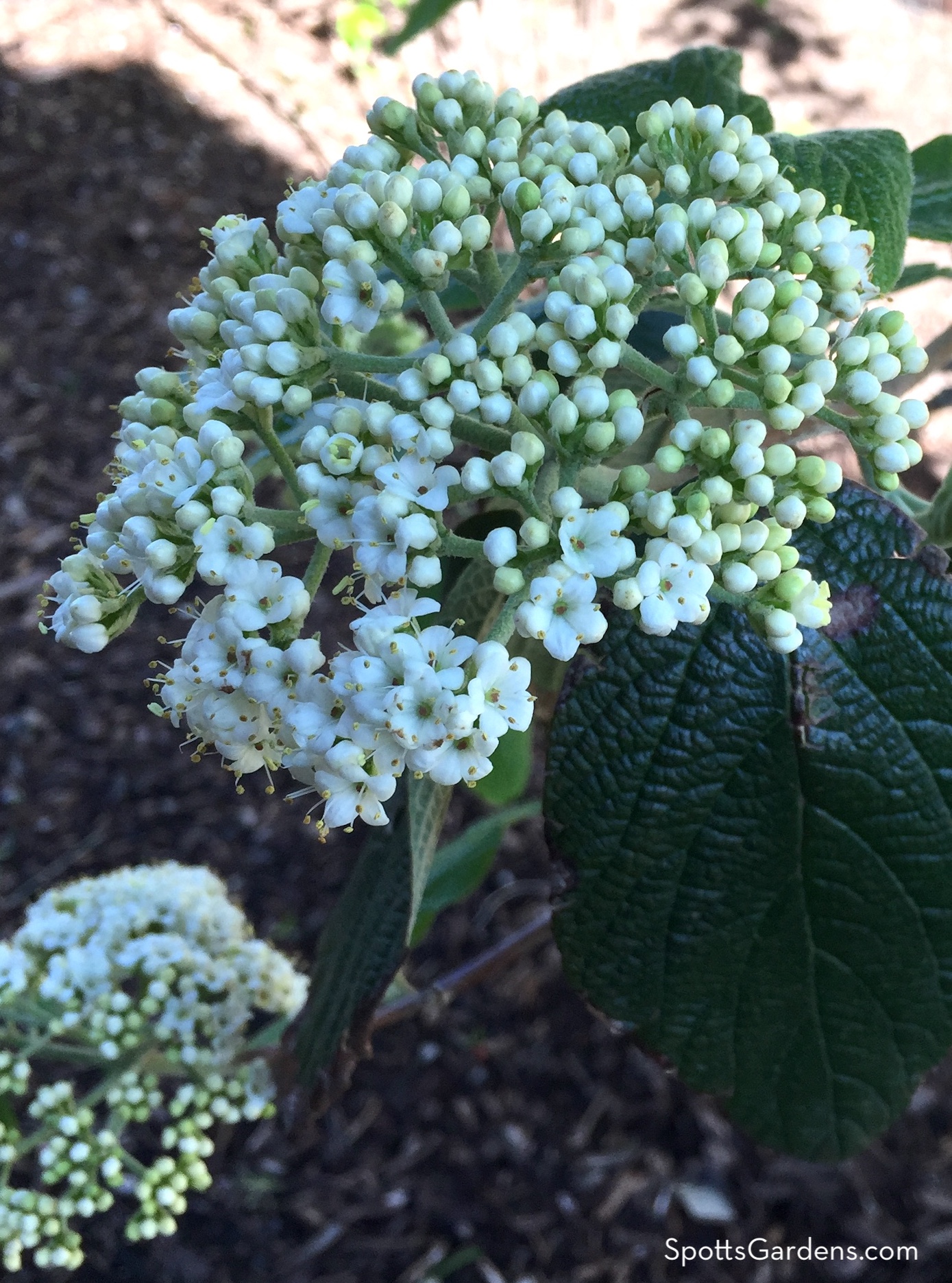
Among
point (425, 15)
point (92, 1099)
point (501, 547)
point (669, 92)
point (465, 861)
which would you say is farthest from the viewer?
point (425, 15)

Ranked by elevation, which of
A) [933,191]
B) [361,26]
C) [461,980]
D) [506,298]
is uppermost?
[361,26]

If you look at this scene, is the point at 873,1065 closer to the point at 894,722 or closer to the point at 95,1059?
the point at 894,722

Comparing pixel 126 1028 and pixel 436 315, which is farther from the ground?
pixel 436 315

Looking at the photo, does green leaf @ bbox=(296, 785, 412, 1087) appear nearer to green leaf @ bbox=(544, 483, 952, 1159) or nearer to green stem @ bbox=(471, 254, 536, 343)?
green leaf @ bbox=(544, 483, 952, 1159)

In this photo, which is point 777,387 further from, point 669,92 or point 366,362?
point 669,92

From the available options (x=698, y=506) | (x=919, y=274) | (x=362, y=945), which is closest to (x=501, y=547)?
(x=698, y=506)

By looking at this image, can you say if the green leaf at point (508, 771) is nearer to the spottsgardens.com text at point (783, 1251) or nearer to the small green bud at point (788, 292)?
the small green bud at point (788, 292)

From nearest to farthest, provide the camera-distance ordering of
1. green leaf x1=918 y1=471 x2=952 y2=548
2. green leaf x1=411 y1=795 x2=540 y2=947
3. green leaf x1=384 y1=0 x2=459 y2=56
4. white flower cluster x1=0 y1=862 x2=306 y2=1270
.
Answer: green leaf x1=918 y1=471 x2=952 y2=548
white flower cluster x1=0 y1=862 x2=306 y2=1270
green leaf x1=411 y1=795 x2=540 y2=947
green leaf x1=384 y1=0 x2=459 y2=56

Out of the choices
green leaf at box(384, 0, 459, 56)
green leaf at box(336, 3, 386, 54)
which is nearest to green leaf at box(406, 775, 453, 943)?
green leaf at box(384, 0, 459, 56)
